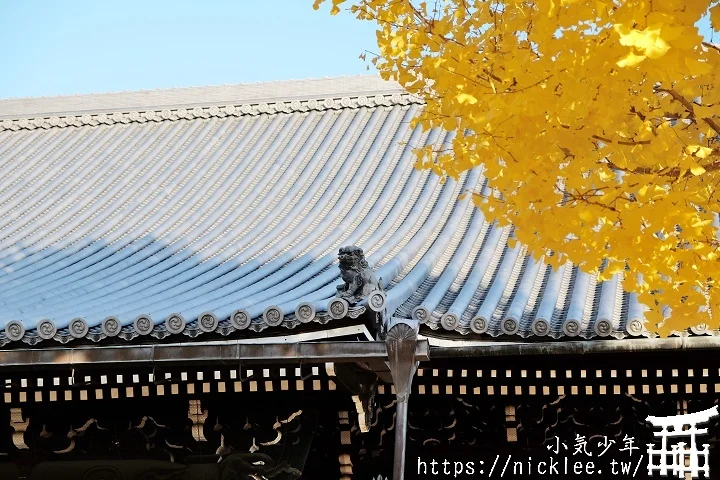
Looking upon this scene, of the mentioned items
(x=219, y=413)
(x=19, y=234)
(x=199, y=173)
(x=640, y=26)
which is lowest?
(x=219, y=413)

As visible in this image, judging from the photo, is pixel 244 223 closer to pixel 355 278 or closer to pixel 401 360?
pixel 355 278

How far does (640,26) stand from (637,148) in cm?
75

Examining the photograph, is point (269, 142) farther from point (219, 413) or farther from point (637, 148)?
point (637, 148)

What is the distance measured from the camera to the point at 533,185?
4.09m

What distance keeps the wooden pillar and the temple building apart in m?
0.01

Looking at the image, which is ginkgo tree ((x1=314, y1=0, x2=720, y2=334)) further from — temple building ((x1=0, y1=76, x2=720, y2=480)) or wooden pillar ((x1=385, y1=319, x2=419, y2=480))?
temple building ((x1=0, y1=76, x2=720, y2=480))

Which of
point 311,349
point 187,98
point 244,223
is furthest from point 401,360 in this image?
point 187,98

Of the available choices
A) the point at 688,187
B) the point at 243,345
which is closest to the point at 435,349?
the point at 243,345

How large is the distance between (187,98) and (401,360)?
8.05 meters

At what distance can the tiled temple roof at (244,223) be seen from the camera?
667 cm

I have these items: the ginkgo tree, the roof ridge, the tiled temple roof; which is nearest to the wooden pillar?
the tiled temple roof

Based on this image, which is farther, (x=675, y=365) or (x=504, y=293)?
(x=504, y=293)

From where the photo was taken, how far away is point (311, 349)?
5695mm

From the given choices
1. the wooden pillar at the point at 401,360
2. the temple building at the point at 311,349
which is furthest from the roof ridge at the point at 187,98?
the wooden pillar at the point at 401,360
